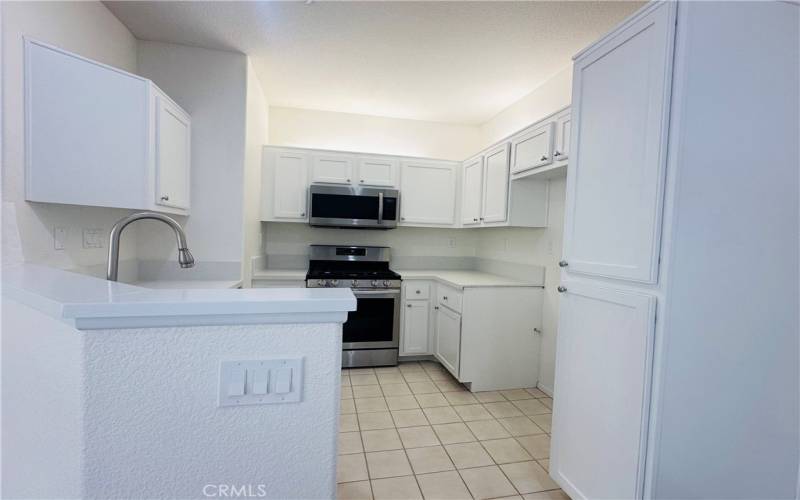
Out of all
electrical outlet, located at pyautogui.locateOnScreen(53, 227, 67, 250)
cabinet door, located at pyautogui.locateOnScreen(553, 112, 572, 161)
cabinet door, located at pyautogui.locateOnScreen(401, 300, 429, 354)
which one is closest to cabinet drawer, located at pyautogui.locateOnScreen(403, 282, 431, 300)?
cabinet door, located at pyautogui.locateOnScreen(401, 300, 429, 354)

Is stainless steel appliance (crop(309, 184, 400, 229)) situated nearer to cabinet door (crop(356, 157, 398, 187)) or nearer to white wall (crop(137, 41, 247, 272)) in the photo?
cabinet door (crop(356, 157, 398, 187))

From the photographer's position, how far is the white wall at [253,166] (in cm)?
279

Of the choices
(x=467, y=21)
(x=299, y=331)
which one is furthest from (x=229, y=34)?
(x=299, y=331)

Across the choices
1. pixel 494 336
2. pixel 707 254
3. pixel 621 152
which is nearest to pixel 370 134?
pixel 494 336

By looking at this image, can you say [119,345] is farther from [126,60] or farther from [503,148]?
[503,148]

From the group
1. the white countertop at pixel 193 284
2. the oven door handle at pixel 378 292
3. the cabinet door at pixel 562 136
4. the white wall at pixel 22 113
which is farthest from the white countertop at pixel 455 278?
the white wall at pixel 22 113

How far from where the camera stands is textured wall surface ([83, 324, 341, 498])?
696mm

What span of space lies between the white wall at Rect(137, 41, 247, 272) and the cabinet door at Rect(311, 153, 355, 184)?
0.86 metres

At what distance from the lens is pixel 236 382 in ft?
2.41

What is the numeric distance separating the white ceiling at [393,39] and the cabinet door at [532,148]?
1.83 feet

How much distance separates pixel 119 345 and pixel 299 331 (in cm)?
34

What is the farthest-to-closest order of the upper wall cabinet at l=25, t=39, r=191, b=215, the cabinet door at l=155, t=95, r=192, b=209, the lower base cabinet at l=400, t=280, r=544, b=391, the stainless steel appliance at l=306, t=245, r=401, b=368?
the stainless steel appliance at l=306, t=245, r=401, b=368 < the lower base cabinet at l=400, t=280, r=544, b=391 < the cabinet door at l=155, t=95, r=192, b=209 < the upper wall cabinet at l=25, t=39, r=191, b=215

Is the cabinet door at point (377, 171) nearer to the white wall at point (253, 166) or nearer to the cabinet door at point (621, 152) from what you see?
the white wall at point (253, 166)

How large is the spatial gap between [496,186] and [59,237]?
2.85 meters
